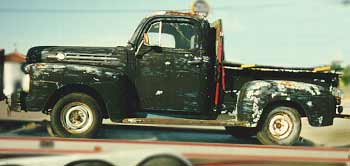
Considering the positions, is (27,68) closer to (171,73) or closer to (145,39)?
(145,39)

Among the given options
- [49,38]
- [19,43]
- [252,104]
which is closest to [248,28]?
[252,104]

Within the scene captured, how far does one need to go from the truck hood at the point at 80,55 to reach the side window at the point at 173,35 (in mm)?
422

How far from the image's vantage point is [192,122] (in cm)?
485

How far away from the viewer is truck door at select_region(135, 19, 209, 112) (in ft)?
16.1

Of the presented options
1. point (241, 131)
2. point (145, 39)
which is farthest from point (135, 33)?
point (241, 131)

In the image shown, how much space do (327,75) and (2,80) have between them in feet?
11.2

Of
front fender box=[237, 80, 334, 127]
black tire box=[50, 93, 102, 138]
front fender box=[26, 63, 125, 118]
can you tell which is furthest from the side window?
black tire box=[50, 93, 102, 138]

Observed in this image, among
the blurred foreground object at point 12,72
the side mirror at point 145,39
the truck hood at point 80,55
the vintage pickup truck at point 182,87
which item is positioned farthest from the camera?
the side mirror at point 145,39

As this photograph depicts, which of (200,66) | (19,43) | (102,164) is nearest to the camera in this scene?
(19,43)

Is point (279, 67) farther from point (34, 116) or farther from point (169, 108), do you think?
point (34, 116)

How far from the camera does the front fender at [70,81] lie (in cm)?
458

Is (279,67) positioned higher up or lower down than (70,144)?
higher up

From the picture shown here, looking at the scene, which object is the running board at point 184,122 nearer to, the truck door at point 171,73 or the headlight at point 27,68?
the truck door at point 171,73

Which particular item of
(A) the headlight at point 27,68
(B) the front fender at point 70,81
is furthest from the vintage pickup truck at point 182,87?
(A) the headlight at point 27,68
